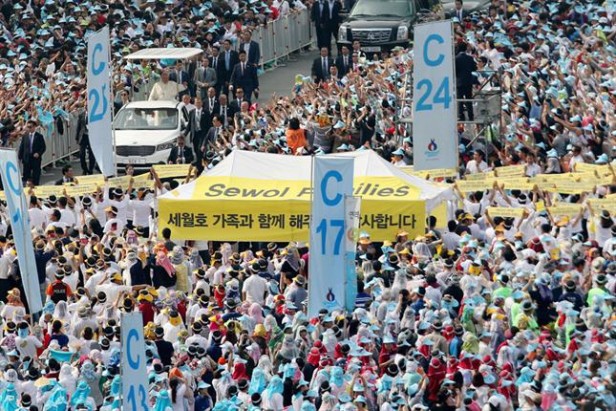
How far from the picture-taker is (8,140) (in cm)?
3922

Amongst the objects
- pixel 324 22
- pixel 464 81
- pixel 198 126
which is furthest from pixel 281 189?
pixel 324 22

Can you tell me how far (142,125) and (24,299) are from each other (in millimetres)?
8706

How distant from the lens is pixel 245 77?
4238 centimetres

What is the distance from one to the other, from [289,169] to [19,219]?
6.68 m

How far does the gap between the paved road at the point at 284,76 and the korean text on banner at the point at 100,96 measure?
8.21 m

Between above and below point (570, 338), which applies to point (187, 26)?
above

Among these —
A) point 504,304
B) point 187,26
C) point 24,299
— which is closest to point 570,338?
point 504,304

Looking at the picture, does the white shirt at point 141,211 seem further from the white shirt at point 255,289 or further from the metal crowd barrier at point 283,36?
the metal crowd barrier at point 283,36

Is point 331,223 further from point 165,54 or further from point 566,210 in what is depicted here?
point 165,54

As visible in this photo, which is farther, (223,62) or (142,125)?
(223,62)

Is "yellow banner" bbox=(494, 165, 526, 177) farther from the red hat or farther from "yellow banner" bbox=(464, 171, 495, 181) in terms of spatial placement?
the red hat

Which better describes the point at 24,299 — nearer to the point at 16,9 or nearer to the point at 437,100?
the point at 437,100

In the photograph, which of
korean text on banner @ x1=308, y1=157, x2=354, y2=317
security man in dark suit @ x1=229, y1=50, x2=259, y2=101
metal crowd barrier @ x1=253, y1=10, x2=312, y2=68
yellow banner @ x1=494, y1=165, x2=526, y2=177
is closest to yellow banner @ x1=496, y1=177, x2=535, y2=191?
yellow banner @ x1=494, y1=165, x2=526, y2=177

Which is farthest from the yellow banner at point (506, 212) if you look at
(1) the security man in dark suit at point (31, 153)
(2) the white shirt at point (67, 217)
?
(1) the security man in dark suit at point (31, 153)
